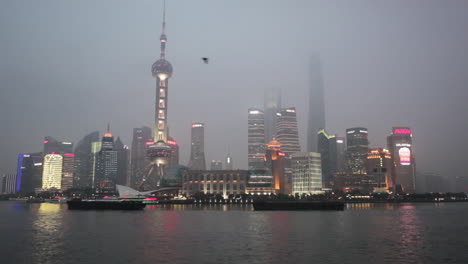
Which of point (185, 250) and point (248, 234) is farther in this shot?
point (248, 234)

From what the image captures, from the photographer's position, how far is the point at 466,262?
5050 cm

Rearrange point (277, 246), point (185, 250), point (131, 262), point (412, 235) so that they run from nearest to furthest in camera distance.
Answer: point (131, 262) < point (185, 250) < point (277, 246) < point (412, 235)

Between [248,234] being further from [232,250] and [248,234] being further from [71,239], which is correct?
[71,239]

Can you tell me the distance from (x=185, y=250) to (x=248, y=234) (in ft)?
75.9

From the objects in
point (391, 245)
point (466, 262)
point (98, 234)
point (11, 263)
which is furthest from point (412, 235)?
point (11, 263)

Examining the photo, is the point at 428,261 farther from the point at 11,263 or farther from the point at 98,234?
the point at 98,234

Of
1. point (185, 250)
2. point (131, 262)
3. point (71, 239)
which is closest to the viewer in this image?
point (131, 262)

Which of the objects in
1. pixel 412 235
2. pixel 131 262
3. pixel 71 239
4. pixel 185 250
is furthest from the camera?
pixel 412 235

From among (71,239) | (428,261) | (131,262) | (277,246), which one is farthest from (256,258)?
(71,239)

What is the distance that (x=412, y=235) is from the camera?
78.6m

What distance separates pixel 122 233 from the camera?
81125 mm

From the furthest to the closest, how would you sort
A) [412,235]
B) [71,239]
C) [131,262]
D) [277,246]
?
[412,235]
[71,239]
[277,246]
[131,262]

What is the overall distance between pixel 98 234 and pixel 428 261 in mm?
57818

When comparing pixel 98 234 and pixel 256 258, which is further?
pixel 98 234
